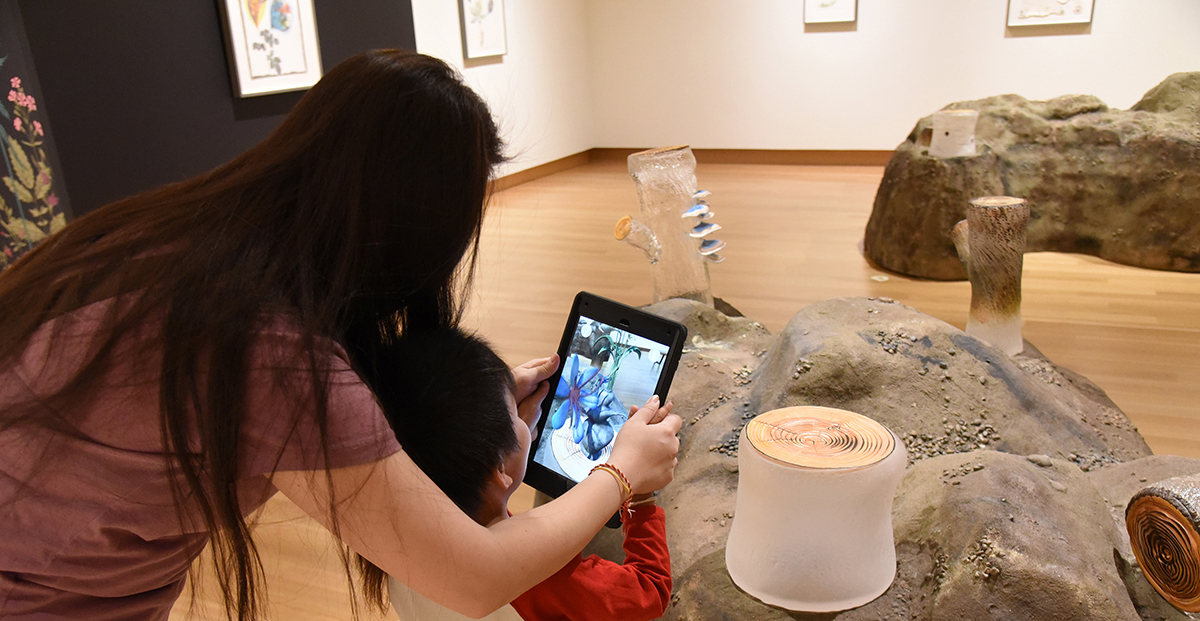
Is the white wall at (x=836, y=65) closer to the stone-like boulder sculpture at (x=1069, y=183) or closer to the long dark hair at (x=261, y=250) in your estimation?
the stone-like boulder sculpture at (x=1069, y=183)

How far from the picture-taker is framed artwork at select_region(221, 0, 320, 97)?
3.48 metres

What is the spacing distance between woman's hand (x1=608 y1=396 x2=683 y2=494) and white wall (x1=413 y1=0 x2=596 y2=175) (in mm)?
5085

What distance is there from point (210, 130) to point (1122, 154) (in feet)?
14.5

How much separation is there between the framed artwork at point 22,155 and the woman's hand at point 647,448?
2284mm

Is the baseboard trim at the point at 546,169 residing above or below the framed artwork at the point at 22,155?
below

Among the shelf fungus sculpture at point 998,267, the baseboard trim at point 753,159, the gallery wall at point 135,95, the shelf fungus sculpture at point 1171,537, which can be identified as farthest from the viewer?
the baseboard trim at point 753,159

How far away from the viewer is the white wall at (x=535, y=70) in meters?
6.04

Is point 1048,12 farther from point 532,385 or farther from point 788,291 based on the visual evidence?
point 532,385

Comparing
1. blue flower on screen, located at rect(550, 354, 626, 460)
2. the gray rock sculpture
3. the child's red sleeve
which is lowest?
the gray rock sculpture

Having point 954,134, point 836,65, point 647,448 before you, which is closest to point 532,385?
point 647,448

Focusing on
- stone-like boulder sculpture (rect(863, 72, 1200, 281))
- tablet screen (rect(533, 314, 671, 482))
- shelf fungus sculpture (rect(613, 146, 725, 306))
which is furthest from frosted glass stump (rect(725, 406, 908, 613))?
stone-like boulder sculpture (rect(863, 72, 1200, 281))

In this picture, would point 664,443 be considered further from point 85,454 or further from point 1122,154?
point 1122,154

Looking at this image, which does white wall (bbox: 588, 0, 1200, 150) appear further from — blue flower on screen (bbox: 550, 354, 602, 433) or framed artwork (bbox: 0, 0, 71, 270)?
blue flower on screen (bbox: 550, 354, 602, 433)

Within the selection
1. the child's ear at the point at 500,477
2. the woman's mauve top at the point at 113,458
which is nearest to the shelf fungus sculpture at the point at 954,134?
the child's ear at the point at 500,477
